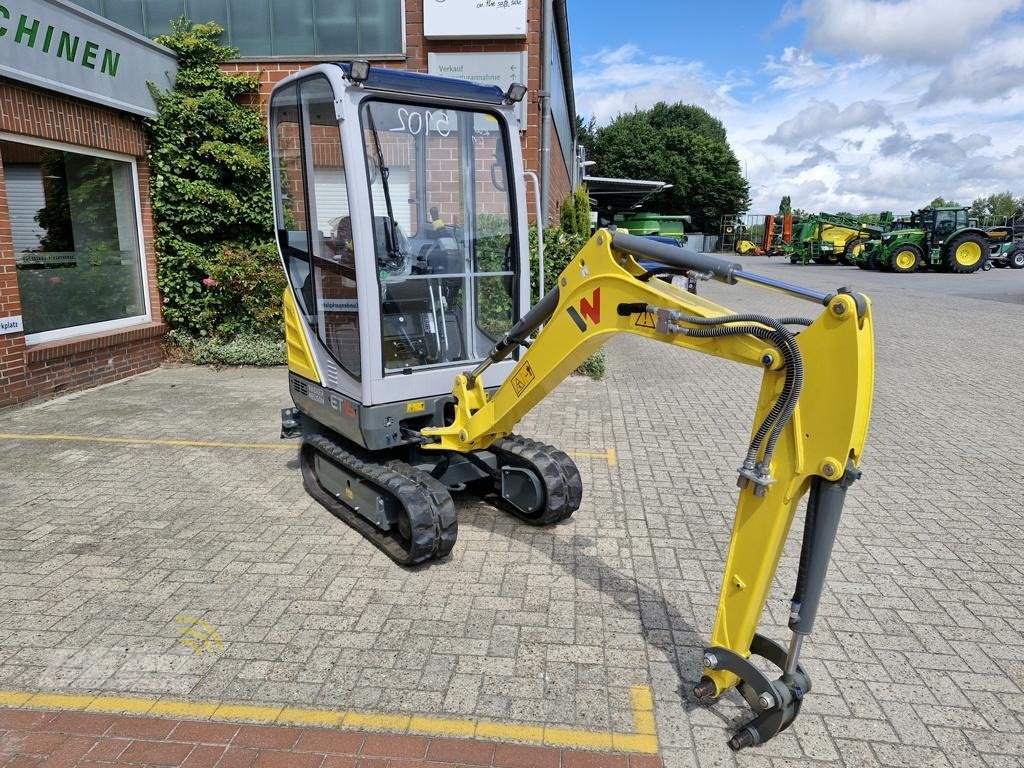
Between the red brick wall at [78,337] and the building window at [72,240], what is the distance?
8.6 inches

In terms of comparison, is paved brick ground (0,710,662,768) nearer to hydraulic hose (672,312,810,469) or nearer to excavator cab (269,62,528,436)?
hydraulic hose (672,312,810,469)

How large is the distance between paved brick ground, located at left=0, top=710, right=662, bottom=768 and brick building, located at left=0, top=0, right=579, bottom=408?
6036 mm

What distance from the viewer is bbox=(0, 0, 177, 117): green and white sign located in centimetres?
743

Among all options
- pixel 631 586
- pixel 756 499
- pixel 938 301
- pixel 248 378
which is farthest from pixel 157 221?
pixel 938 301

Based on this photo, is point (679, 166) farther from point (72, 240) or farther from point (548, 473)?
point (548, 473)

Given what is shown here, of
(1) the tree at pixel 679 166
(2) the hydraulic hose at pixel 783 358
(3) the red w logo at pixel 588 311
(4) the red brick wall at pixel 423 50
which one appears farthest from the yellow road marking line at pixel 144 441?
(1) the tree at pixel 679 166

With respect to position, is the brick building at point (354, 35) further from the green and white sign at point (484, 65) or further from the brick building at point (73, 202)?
the brick building at point (73, 202)

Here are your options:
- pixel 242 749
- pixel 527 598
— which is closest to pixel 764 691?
pixel 527 598

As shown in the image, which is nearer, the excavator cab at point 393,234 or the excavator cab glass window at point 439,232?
the excavator cab at point 393,234

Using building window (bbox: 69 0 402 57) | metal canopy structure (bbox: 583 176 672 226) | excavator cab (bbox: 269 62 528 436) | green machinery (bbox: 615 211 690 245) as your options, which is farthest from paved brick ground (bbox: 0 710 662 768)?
green machinery (bbox: 615 211 690 245)

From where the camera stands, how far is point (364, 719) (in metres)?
3.10

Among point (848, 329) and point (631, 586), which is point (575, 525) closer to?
point (631, 586)

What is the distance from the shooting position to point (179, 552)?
15.2ft

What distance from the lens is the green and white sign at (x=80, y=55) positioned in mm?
7426
